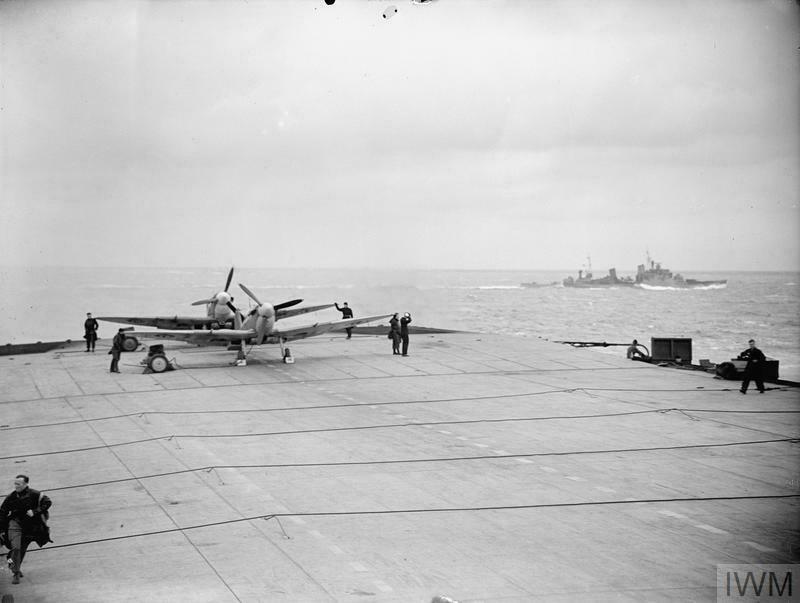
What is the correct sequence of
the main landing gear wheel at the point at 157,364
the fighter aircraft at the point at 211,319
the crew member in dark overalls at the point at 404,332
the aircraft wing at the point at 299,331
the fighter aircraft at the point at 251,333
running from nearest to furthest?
the main landing gear wheel at the point at 157,364 < the fighter aircraft at the point at 251,333 < the aircraft wing at the point at 299,331 < the crew member in dark overalls at the point at 404,332 < the fighter aircraft at the point at 211,319

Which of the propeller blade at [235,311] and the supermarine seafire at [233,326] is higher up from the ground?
the propeller blade at [235,311]

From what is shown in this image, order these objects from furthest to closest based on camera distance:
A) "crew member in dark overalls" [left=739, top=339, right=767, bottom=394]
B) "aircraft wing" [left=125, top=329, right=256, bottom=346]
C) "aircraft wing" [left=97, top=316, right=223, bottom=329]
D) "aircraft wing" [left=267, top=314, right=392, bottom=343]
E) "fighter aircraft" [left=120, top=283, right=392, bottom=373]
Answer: "aircraft wing" [left=97, top=316, right=223, bottom=329]
"aircraft wing" [left=267, top=314, right=392, bottom=343]
"fighter aircraft" [left=120, top=283, right=392, bottom=373]
"aircraft wing" [left=125, top=329, right=256, bottom=346]
"crew member in dark overalls" [left=739, top=339, right=767, bottom=394]

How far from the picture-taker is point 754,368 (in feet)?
79.5

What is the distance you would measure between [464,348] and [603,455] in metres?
20.2

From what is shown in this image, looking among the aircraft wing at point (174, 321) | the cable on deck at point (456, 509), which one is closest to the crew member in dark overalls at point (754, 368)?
the cable on deck at point (456, 509)

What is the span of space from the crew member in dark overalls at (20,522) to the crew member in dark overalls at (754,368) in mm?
20413

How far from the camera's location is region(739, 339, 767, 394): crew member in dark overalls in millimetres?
23812

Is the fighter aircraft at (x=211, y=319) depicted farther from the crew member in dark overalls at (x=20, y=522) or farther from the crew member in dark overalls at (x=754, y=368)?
the crew member in dark overalls at (x=20, y=522)

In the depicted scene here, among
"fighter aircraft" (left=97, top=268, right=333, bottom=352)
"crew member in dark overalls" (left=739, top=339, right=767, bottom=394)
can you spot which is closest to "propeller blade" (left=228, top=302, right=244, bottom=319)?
"fighter aircraft" (left=97, top=268, right=333, bottom=352)

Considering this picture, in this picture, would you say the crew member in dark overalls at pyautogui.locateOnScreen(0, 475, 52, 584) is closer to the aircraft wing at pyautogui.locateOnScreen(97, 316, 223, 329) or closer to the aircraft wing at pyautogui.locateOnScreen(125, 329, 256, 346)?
the aircraft wing at pyautogui.locateOnScreen(125, 329, 256, 346)

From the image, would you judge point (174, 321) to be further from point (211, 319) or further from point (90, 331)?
point (90, 331)

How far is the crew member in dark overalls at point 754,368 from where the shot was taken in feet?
78.1

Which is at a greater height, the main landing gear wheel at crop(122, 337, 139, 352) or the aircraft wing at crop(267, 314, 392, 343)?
the aircraft wing at crop(267, 314, 392, 343)

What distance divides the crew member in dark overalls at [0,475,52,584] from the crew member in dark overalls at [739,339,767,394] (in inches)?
804
